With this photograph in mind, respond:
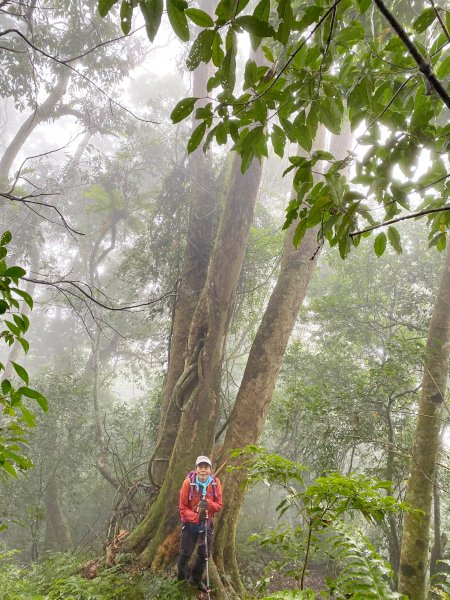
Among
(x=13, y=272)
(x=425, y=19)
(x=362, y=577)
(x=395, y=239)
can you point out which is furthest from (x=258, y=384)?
(x=425, y=19)

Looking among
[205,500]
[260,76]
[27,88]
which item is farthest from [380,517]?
[27,88]

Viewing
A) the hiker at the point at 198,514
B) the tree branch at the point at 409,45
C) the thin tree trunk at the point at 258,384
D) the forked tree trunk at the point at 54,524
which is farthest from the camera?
the forked tree trunk at the point at 54,524

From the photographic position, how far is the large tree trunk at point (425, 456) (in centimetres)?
350

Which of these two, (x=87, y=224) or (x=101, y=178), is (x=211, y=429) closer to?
(x=101, y=178)

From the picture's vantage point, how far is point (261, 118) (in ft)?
4.21

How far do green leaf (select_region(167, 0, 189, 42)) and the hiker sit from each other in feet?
13.8

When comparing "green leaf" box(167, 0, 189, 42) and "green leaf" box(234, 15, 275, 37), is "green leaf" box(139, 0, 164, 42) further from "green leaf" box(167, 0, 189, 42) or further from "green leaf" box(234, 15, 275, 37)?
"green leaf" box(234, 15, 275, 37)

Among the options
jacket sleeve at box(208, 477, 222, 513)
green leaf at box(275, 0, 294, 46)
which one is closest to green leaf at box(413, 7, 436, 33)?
green leaf at box(275, 0, 294, 46)

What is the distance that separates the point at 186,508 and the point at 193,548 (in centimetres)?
46

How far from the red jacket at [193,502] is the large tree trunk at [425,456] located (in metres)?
1.86

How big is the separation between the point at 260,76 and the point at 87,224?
16467 mm

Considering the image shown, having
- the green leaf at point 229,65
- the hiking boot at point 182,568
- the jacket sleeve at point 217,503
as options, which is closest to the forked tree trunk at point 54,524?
the hiking boot at point 182,568

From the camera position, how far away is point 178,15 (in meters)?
0.98

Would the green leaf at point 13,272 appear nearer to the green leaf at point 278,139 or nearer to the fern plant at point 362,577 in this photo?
the green leaf at point 278,139
